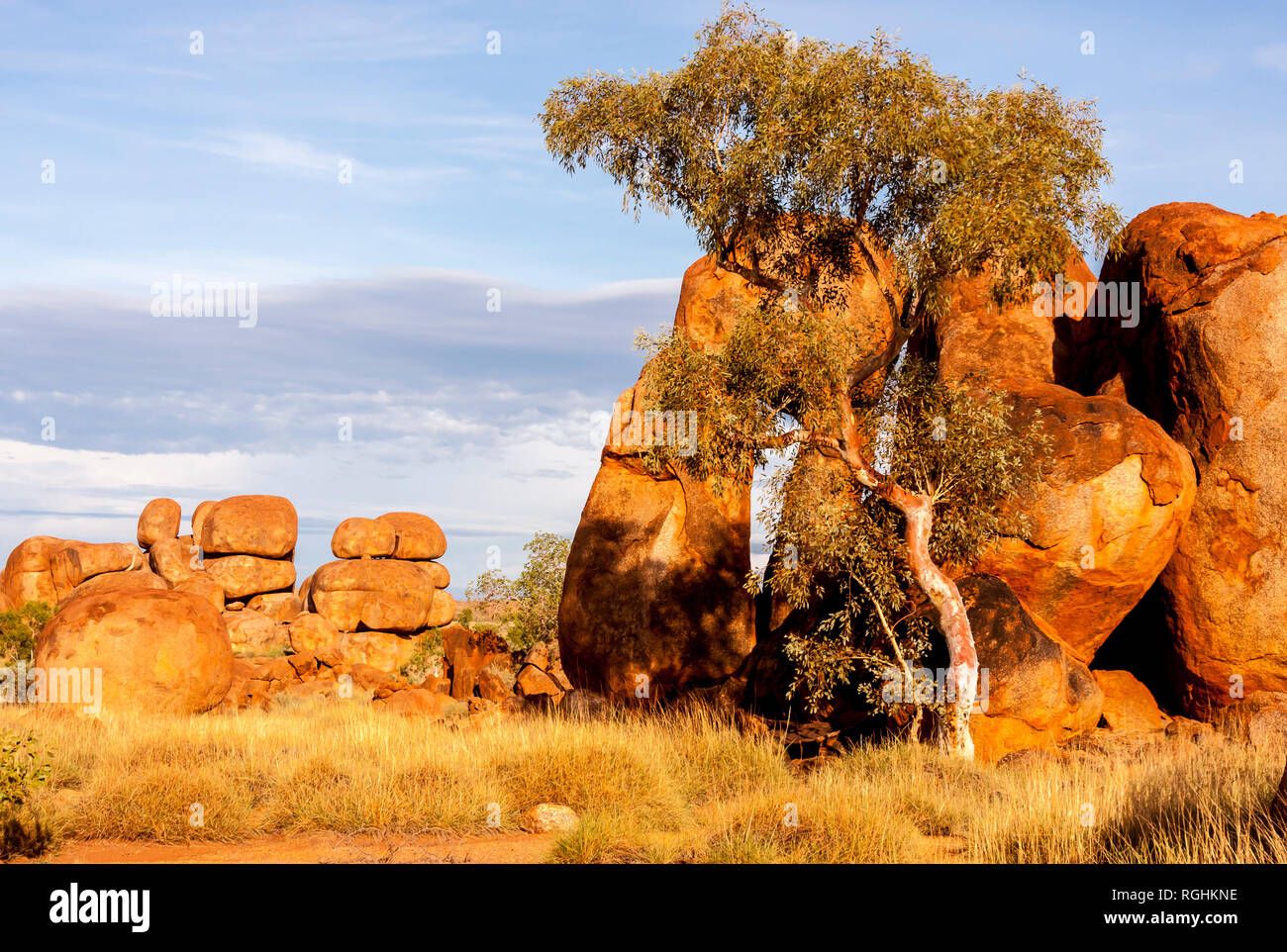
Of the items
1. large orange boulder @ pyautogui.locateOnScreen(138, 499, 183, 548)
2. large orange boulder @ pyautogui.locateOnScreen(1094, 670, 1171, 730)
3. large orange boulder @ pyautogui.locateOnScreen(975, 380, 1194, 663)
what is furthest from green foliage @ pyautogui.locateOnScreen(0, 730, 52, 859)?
large orange boulder @ pyautogui.locateOnScreen(138, 499, 183, 548)

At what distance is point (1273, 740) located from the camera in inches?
607

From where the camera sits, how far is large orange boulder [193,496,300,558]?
4547 cm

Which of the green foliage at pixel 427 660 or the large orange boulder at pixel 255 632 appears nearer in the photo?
the green foliage at pixel 427 660

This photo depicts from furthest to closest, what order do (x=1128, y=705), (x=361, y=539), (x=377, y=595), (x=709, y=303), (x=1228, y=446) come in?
(x=361, y=539) → (x=377, y=595) → (x=709, y=303) → (x=1228, y=446) → (x=1128, y=705)

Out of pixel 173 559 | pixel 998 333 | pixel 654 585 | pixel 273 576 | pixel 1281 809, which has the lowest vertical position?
pixel 273 576

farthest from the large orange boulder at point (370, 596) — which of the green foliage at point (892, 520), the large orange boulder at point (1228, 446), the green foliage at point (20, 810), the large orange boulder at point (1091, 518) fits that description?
the green foliage at point (20, 810)

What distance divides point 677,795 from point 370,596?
32.8m

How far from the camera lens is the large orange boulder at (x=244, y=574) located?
45406 mm

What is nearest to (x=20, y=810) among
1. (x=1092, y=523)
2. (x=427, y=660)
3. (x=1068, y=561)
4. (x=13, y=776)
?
(x=13, y=776)

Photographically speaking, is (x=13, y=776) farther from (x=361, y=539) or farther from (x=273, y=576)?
(x=273, y=576)

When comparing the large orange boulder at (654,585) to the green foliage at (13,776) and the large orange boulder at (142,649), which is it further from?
the green foliage at (13,776)

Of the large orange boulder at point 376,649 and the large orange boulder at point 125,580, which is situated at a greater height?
the large orange boulder at point 125,580

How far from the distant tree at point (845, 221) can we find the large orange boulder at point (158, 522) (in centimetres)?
3673

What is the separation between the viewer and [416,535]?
4619cm
